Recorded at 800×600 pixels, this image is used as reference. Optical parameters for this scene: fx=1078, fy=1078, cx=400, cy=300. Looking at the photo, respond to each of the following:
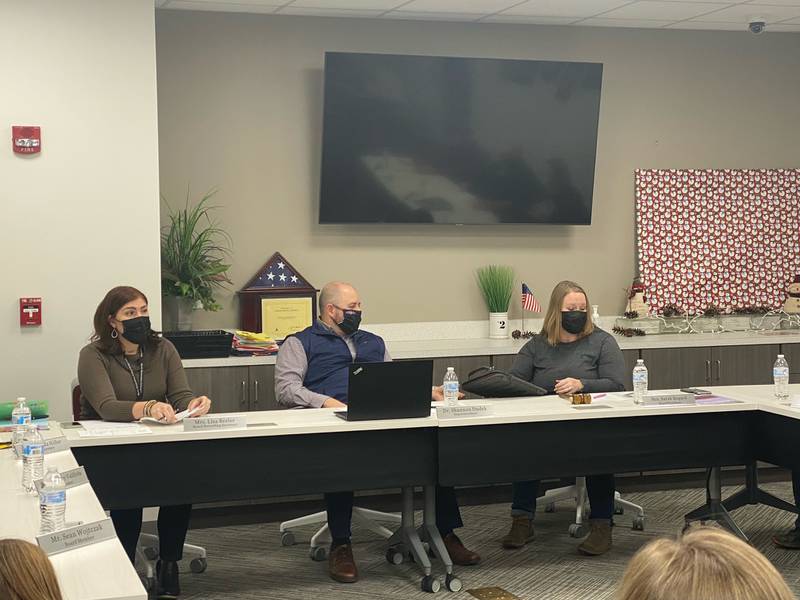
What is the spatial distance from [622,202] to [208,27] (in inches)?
111

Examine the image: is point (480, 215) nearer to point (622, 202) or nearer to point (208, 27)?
point (622, 202)

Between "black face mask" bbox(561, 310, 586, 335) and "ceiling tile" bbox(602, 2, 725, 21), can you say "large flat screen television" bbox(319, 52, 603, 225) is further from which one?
"black face mask" bbox(561, 310, 586, 335)

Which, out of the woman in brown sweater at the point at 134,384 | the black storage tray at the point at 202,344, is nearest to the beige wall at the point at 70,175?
the black storage tray at the point at 202,344

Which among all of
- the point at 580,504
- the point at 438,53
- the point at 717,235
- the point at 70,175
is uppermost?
the point at 438,53

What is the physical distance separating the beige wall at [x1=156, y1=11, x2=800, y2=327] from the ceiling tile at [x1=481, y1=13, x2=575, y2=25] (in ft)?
0.28

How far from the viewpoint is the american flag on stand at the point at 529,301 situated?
6598 mm

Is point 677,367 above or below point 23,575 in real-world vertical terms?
below

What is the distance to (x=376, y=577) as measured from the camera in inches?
→ 181

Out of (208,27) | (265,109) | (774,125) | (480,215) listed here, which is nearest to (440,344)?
(480,215)

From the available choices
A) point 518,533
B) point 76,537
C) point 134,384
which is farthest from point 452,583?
point 76,537

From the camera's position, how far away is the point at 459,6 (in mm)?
6094

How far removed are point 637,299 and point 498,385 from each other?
2316 millimetres

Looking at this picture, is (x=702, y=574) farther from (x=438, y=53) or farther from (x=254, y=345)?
(x=438, y=53)

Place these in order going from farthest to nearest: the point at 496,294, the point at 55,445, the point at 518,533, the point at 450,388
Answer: the point at 496,294 < the point at 518,533 < the point at 450,388 < the point at 55,445
